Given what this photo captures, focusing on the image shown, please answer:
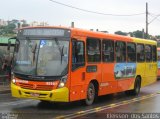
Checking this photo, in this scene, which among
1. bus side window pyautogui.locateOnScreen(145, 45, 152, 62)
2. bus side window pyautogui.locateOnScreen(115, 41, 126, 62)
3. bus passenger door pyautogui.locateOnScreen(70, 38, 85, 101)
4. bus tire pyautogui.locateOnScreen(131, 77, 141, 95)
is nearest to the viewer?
bus passenger door pyautogui.locateOnScreen(70, 38, 85, 101)

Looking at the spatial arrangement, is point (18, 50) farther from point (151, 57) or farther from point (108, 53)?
point (151, 57)

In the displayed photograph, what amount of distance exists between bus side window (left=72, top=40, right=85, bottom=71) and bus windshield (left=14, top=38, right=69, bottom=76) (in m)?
0.30

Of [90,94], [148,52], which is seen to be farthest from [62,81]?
[148,52]

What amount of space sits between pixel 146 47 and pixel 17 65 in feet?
29.3

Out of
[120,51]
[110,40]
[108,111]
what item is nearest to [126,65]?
[120,51]

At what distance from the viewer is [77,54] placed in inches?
579

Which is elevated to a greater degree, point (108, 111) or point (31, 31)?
point (31, 31)

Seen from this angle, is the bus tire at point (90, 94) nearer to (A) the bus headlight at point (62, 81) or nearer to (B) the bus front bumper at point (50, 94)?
(B) the bus front bumper at point (50, 94)

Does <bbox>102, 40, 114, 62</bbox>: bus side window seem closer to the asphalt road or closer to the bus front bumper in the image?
the asphalt road

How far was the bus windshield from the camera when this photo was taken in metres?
14.2

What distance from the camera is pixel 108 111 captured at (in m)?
14.1

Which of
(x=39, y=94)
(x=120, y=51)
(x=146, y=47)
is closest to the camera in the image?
(x=39, y=94)

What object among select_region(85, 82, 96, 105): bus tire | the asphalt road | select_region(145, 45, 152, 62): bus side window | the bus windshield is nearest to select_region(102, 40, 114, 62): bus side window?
select_region(85, 82, 96, 105): bus tire

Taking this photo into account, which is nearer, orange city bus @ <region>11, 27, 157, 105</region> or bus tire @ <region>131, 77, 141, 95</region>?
orange city bus @ <region>11, 27, 157, 105</region>
